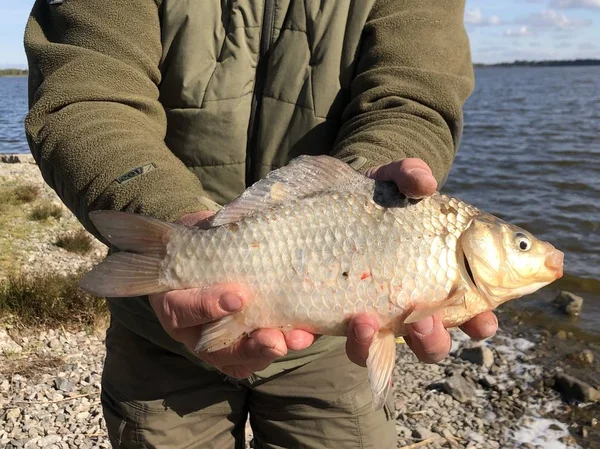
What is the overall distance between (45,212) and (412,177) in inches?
364

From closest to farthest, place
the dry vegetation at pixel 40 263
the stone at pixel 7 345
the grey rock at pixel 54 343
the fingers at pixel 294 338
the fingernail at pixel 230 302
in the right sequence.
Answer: the fingernail at pixel 230 302 → the fingers at pixel 294 338 → the stone at pixel 7 345 → the grey rock at pixel 54 343 → the dry vegetation at pixel 40 263

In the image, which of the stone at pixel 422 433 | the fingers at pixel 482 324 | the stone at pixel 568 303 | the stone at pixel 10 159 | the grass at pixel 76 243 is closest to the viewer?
the fingers at pixel 482 324

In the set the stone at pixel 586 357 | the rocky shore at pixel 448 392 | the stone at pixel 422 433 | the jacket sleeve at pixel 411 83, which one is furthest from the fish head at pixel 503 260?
the stone at pixel 586 357

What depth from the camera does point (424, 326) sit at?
6.19ft

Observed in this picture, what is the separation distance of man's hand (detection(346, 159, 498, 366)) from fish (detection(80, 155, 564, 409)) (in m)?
0.04

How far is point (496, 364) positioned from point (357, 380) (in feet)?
13.4

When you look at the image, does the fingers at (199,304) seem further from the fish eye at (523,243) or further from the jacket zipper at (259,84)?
the fish eye at (523,243)

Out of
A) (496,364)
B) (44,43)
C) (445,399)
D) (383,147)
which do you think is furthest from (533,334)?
(44,43)

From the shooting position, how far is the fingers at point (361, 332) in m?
1.86

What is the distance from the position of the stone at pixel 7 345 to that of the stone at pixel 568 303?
20.0 feet

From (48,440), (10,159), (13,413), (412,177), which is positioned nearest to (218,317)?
(412,177)

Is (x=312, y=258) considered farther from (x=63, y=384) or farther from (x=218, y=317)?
(x=63, y=384)

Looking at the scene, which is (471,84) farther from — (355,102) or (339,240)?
(339,240)

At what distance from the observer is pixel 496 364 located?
623cm
